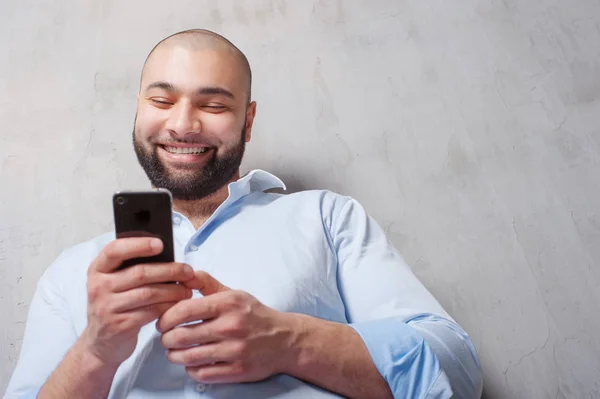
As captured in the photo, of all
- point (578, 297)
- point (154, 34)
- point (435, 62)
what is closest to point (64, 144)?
point (154, 34)

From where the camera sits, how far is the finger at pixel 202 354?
28.3 inches

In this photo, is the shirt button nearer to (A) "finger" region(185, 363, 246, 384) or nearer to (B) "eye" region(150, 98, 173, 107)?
(A) "finger" region(185, 363, 246, 384)

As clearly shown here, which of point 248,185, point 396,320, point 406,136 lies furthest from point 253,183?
point 396,320

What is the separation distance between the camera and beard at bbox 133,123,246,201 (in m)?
1.11

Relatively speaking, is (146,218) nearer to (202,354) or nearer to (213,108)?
(202,354)

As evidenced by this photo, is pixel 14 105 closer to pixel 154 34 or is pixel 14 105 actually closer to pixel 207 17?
pixel 154 34

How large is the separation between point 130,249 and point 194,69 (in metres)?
0.56

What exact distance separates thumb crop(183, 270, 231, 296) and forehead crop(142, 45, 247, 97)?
0.50 metres

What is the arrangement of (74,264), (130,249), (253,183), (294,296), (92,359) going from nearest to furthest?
(130,249)
(92,359)
(294,296)
(74,264)
(253,183)

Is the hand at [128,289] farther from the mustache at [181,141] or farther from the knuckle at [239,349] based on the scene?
the mustache at [181,141]

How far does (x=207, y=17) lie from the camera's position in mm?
1448

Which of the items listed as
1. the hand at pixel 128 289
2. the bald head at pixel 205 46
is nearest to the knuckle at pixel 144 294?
the hand at pixel 128 289

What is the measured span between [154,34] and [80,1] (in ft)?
0.81

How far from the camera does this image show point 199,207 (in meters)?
1.15
